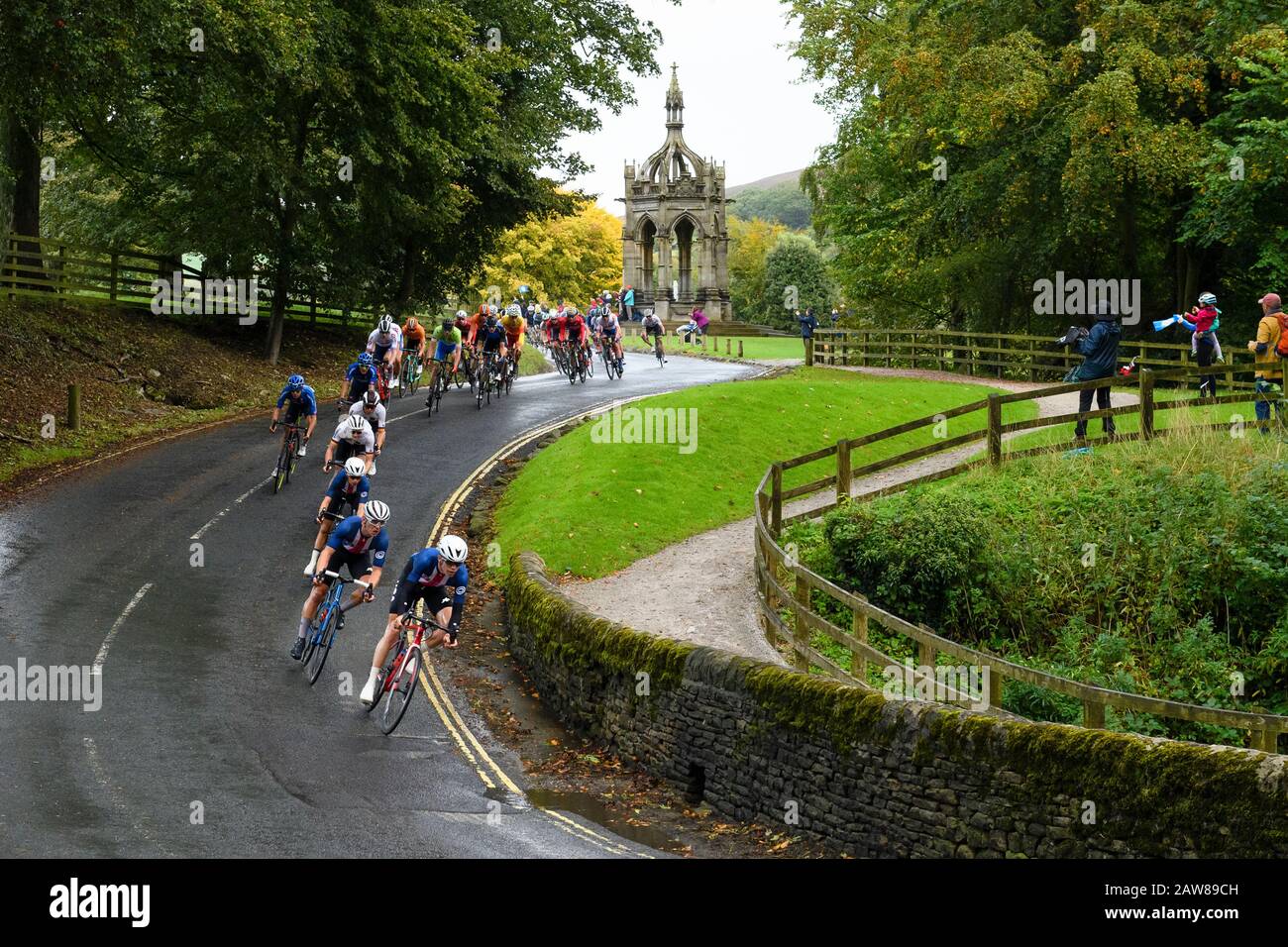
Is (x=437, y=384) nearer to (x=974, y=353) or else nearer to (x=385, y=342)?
(x=385, y=342)

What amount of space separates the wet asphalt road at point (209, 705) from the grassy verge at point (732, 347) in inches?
1303

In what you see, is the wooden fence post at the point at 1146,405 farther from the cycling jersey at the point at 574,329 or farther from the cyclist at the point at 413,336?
the cycling jersey at the point at 574,329

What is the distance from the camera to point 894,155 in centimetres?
4778

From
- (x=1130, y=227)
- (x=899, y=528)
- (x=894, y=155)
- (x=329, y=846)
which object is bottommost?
(x=329, y=846)

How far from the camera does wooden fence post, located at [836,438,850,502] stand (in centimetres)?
2214

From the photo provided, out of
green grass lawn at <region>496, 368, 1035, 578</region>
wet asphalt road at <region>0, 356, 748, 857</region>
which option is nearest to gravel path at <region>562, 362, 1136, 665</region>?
green grass lawn at <region>496, 368, 1035, 578</region>

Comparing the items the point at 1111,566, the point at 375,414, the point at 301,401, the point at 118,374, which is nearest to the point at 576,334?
the point at 118,374

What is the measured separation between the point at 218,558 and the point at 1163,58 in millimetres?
25525

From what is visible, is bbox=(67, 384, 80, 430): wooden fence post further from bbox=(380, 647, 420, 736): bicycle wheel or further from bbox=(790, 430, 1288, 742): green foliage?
bbox=(380, 647, 420, 736): bicycle wheel

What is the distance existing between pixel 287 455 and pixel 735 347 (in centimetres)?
4448

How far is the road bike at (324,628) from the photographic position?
16297mm

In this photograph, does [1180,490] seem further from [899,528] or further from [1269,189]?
[1269,189]

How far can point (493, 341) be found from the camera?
118 feet
